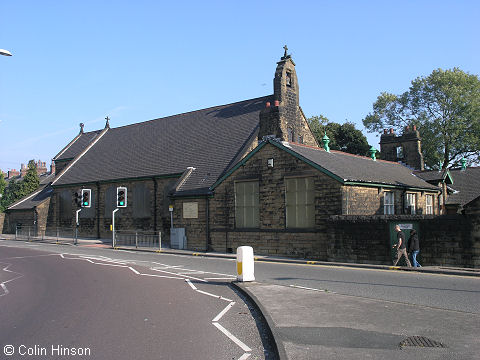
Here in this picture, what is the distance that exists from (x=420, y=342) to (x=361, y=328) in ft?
3.51

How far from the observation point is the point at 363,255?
18391mm

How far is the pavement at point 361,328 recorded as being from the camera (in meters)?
6.36

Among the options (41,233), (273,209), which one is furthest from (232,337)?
(41,233)

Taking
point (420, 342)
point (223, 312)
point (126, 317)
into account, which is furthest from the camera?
point (223, 312)

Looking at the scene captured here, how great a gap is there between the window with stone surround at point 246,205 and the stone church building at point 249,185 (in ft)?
0.18

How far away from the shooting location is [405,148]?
35906mm

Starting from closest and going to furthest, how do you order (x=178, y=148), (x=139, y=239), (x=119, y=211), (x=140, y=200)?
1. (x=139, y=239)
2. (x=140, y=200)
3. (x=178, y=148)
4. (x=119, y=211)

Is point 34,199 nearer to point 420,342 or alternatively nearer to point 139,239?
point 139,239

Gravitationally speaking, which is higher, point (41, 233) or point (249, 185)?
point (249, 185)

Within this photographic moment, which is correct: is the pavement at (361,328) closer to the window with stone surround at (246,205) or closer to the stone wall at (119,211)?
the window with stone surround at (246,205)

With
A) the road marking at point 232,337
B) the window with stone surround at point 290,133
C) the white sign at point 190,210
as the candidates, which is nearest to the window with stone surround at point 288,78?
the window with stone surround at point 290,133

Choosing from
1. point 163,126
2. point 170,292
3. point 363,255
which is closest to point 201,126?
point 163,126

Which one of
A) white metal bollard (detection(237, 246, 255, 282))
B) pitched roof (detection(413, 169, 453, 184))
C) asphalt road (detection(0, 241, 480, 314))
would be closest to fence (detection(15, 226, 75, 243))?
asphalt road (detection(0, 241, 480, 314))

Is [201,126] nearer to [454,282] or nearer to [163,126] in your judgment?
[163,126]
